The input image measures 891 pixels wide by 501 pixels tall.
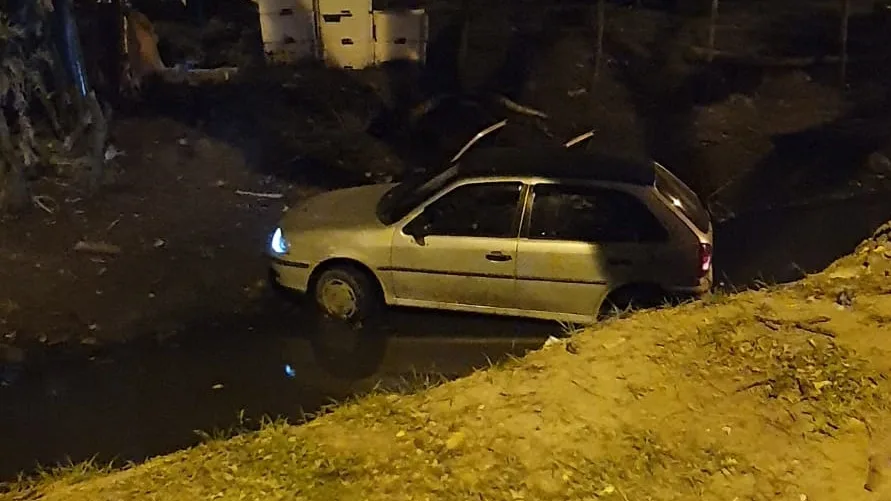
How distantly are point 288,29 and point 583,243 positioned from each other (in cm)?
807

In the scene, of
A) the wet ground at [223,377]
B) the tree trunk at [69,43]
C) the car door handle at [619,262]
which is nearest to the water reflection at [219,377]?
the wet ground at [223,377]

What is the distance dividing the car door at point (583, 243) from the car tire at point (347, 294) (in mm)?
1224

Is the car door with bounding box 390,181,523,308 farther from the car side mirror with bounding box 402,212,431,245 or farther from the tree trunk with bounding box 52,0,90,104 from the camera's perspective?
the tree trunk with bounding box 52,0,90,104

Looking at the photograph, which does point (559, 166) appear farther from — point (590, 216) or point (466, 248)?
point (466, 248)

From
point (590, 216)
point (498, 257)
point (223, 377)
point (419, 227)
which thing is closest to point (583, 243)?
point (590, 216)

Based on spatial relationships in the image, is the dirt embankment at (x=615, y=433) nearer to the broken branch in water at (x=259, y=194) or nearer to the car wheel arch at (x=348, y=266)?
the car wheel arch at (x=348, y=266)

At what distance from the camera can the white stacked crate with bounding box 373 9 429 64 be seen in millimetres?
13156

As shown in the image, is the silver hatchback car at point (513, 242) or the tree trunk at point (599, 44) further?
the tree trunk at point (599, 44)

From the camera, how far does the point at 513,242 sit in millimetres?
6875

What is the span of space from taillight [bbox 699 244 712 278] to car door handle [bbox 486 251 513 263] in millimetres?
1393

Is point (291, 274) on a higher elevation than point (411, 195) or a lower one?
lower

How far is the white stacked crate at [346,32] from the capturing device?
43.2 ft

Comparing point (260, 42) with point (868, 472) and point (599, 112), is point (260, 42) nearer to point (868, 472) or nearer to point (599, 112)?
point (599, 112)

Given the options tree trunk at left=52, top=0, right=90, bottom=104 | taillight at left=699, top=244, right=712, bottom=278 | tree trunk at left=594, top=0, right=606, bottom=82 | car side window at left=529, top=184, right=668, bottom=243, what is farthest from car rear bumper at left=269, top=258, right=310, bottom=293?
tree trunk at left=594, top=0, right=606, bottom=82
